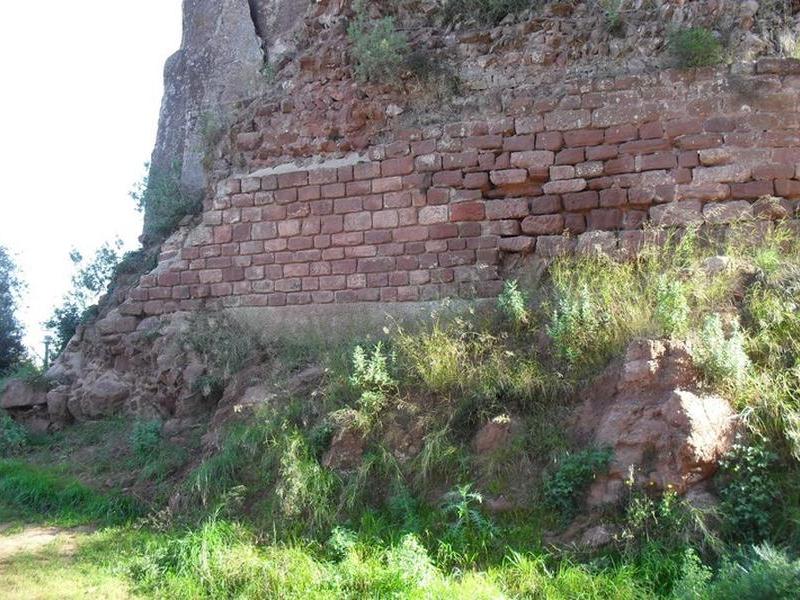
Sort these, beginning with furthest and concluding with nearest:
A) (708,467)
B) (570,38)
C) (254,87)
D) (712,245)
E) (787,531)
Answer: (254,87) < (570,38) < (712,245) < (708,467) < (787,531)

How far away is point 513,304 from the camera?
5.78 metres

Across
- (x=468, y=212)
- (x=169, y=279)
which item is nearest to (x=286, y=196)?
(x=169, y=279)

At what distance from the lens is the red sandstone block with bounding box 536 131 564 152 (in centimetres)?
660

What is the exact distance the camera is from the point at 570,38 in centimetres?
700

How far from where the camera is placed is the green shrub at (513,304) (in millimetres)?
5734

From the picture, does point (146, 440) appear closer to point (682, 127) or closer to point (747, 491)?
point (747, 491)

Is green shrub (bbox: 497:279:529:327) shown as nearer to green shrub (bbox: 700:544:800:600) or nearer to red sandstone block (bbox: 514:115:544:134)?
red sandstone block (bbox: 514:115:544:134)

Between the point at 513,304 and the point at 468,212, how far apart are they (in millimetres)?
1219

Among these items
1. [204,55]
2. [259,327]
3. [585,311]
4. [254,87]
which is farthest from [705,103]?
[204,55]

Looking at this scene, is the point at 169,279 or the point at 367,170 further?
the point at 169,279

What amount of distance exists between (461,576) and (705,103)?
4.42 m

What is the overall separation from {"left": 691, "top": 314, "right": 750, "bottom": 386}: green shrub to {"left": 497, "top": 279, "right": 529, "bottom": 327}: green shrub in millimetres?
1386

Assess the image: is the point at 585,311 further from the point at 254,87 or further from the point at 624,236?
the point at 254,87

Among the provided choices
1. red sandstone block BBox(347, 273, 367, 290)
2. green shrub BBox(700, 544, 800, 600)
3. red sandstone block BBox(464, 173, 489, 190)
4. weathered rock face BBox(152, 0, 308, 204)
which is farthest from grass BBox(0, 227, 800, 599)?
weathered rock face BBox(152, 0, 308, 204)
